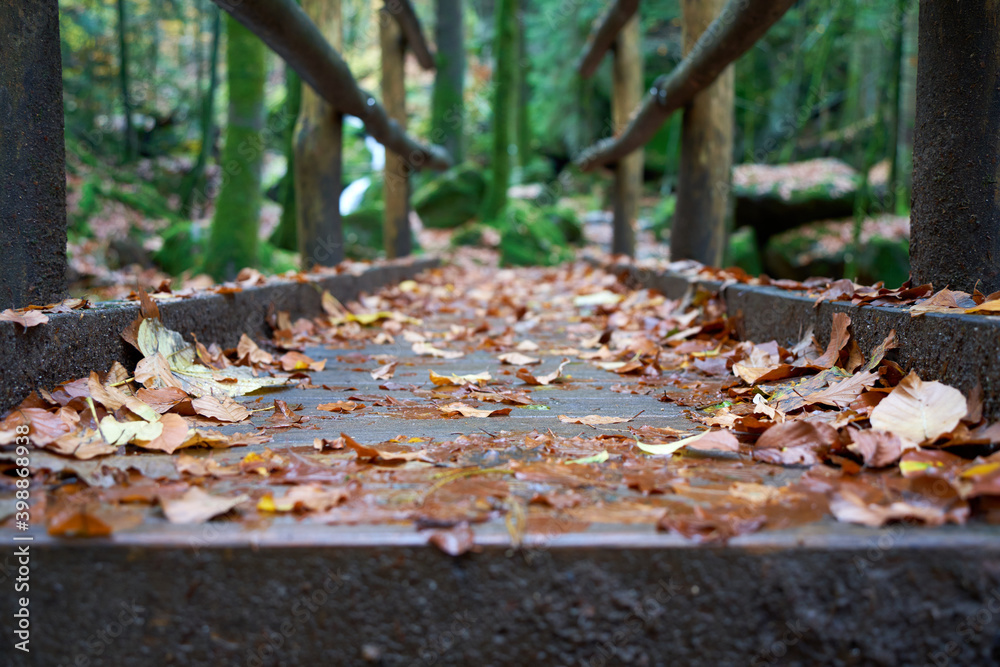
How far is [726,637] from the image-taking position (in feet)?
3.01

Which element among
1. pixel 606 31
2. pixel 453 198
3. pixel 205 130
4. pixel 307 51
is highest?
pixel 606 31

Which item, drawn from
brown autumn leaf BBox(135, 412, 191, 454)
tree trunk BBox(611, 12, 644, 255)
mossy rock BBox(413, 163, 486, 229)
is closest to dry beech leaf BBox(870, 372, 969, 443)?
brown autumn leaf BBox(135, 412, 191, 454)

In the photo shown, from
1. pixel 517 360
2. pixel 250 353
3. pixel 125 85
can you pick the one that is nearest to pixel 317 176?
→ pixel 250 353

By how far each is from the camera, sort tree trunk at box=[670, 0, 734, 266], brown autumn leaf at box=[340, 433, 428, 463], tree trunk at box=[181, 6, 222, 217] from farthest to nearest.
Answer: tree trunk at box=[181, 6, 222, 217] < tree trunk at box=[670, 0, 734, 266] < brown autumn leaf at box=[340, 433, 428, 463]

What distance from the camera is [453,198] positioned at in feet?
51.0

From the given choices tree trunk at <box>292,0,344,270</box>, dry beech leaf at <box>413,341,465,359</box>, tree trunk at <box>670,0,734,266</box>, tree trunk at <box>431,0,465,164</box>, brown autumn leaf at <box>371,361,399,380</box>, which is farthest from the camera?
tree trunk at <box>431,0,465,164</box>

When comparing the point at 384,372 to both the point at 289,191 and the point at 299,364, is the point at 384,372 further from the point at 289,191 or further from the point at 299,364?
the point at 289,191

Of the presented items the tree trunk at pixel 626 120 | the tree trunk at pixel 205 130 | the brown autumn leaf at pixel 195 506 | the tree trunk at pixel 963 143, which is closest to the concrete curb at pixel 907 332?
the tree trunk at pixel 963 143

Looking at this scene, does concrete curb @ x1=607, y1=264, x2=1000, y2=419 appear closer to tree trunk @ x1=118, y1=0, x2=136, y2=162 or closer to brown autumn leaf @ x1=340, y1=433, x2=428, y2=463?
brown autumn leaf @ x1=340, y1=433, x2=428, y2=463

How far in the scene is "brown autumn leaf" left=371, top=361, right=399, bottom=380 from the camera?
2344mm

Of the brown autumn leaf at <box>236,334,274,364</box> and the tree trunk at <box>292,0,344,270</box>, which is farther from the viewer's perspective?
the tree trunk at <box>292,0,344,270</box>

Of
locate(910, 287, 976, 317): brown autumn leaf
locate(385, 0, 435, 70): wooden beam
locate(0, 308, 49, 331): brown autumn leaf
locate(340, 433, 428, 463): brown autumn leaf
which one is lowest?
locate(340, 433, 428, 463): brown autumn leaf

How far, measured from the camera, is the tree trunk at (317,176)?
15.9 ft

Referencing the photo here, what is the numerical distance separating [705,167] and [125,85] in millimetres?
12326
